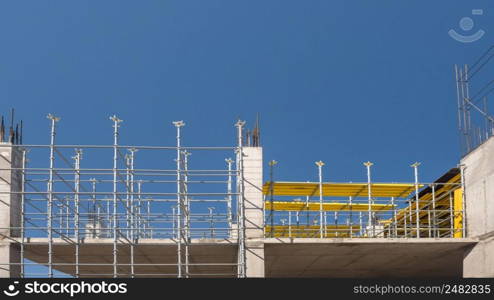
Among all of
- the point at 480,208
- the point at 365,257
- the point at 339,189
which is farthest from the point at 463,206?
the point at 339,189

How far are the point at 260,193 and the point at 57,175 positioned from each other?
17.8ft

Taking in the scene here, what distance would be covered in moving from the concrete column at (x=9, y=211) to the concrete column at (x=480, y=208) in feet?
40.9

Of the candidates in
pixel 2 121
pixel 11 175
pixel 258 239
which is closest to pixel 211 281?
pixel 258 239

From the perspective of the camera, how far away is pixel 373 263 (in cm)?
2153

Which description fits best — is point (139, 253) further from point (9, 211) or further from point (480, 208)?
point (480, 208)

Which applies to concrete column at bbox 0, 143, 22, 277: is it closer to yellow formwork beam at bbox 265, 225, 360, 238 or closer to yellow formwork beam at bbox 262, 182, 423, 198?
yellow formwork beam at bbox 265, 225, 360, 238

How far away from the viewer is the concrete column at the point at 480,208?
18.1 metres

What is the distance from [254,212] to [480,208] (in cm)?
618

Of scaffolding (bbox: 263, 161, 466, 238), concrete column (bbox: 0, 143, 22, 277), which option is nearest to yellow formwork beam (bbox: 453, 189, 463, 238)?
scaffolding (bbox: 263, 161, 466, 238)

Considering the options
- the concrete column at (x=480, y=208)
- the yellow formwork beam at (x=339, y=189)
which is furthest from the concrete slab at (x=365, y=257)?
the yellow formwork beam at (x=339, y=189)

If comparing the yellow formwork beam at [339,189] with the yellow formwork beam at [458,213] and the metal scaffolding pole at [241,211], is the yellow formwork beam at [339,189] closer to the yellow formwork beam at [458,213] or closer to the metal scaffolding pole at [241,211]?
the yellow formwork beam at [458,213]

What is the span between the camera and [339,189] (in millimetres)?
22641

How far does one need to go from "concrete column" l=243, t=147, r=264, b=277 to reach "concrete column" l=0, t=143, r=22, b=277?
620cm

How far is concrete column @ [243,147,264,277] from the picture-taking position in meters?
18.2
